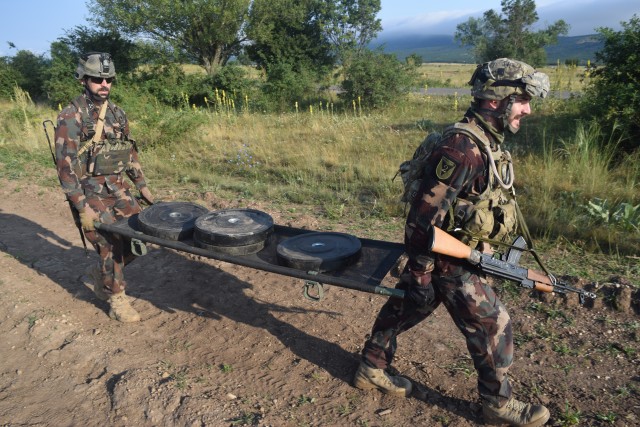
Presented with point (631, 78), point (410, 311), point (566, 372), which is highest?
point (631, 78)

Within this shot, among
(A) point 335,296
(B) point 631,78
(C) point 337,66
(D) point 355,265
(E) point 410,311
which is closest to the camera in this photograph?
(E) point 410,311

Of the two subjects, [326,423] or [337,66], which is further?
[337,66]

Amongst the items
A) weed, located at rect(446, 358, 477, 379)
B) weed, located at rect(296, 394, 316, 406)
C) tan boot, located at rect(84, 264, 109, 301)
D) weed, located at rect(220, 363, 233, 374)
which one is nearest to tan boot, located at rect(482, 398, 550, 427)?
weed, located at rect(446, 358, 477, 379)

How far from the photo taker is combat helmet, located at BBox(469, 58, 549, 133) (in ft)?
8.23

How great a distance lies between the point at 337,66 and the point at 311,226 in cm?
2204

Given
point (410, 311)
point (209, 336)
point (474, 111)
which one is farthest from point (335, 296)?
point (474, 111)

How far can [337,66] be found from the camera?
1038 inches

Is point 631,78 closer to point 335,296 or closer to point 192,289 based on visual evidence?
point 335,296

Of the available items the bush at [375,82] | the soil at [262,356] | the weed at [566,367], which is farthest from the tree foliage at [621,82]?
the bush at [375,82]

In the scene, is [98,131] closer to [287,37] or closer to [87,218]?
[87,218]

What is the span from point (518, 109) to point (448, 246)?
2.59 feet

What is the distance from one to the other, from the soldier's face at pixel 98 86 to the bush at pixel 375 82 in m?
11.5

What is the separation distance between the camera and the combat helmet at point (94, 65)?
3.76 metres

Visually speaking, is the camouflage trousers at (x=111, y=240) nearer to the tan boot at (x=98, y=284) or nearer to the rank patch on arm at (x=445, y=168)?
the tan boot at (x=98, y=284)
